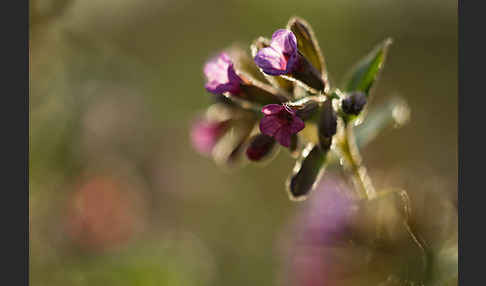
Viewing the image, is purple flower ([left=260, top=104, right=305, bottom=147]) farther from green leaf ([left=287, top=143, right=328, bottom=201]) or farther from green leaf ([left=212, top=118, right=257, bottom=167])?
green leaf ([left=212, top=118, right=257, bottom=167])

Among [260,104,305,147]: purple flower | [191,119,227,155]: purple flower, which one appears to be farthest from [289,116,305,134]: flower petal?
[191,119,227,155]: purple flower

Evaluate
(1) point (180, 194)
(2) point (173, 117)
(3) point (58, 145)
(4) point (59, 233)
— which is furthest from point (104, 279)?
(2) point (173, 117)

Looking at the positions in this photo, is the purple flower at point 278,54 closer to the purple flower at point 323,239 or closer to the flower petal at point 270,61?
the flower petal at point 270,61

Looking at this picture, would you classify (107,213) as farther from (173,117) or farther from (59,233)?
(173,117)

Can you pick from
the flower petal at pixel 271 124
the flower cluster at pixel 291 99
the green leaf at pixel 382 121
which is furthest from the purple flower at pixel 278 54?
the green leaf at pixel 382 121

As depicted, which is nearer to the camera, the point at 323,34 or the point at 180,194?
the point at 180,194

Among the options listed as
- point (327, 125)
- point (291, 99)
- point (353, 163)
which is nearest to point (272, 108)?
point (327, 125)

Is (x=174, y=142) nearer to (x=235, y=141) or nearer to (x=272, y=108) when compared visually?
(x=235, y=141)
